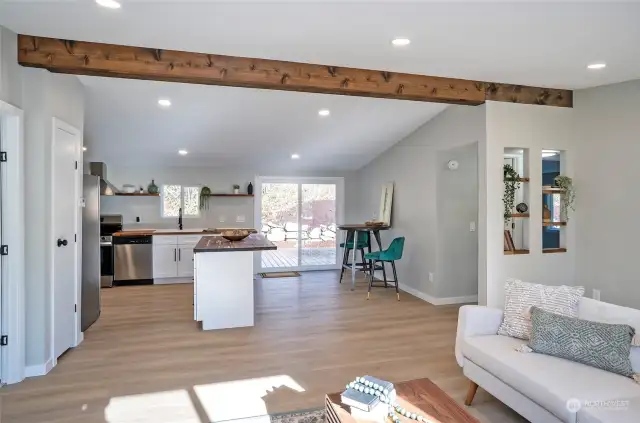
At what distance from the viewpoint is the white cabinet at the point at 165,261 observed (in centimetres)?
680

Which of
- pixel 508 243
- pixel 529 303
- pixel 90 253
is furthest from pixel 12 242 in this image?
pixel 508 243

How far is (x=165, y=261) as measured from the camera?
6824 mm

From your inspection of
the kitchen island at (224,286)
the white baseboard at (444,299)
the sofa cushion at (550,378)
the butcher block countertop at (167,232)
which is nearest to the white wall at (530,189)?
the white baseboard at (444,299)

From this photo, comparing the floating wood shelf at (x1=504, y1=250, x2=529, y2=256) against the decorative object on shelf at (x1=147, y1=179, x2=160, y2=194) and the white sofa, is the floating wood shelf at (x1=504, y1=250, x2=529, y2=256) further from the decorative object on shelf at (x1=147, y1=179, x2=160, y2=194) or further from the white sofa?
the decorative object on shelf at (x1=147, y1=179, x2=160, y2=194)

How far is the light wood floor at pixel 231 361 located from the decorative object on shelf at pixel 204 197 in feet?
8.15

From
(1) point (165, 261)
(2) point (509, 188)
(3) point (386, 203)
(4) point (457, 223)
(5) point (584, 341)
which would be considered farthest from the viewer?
(1) point (165, 261)

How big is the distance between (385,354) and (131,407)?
6.89ft

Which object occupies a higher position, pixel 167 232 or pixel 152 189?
pixel 152 189

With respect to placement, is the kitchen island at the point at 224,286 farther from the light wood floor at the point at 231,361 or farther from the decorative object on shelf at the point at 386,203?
the decorative object on shelf at the point at 386,203

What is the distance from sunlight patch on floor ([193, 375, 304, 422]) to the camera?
2.59 metres

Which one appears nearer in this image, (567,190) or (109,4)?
(109,4)

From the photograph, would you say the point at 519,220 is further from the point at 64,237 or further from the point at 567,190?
the point at 64,237

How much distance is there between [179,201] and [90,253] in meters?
3.26

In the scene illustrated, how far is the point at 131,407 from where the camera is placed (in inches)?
105
